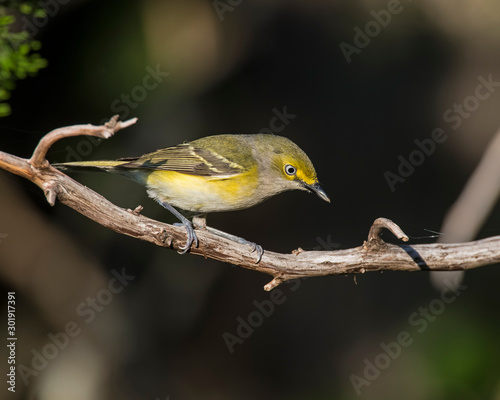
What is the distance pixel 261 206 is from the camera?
7.54 meters

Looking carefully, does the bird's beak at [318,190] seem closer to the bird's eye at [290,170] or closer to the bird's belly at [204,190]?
the bird's eye at [290,170]

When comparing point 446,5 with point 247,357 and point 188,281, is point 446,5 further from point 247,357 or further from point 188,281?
point 247,357

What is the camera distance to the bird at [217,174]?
4465 millimetres

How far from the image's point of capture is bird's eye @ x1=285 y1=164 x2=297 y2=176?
4.64 meters

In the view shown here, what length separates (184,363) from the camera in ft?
22.9

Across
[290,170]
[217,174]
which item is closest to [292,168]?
[290,170]

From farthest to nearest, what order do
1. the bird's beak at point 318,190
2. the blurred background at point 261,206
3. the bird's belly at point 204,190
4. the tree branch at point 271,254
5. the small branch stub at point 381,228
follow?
1. the blurred background at point 261,206
2. the bird's beak at point 318,190
3. the bird's belly at point 204,190
4. the tree branch at point 271,254
5. the small branch stub at point 381,228

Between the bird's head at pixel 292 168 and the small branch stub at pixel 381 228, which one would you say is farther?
the bird's head at pixel 292 168

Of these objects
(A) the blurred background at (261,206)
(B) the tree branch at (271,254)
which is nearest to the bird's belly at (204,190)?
(B) the tree branch at (271,254)

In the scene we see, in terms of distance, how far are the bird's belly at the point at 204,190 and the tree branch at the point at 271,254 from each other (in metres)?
0.63

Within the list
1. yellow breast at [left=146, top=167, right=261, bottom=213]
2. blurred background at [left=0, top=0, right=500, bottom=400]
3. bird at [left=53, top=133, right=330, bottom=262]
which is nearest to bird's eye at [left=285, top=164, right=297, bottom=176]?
bird at [left=53, top=133, right=330, bottom=262]

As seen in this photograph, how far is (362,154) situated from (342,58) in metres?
1.46

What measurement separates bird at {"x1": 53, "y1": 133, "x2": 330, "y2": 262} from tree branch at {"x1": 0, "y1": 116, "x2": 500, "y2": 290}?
67 centimetres

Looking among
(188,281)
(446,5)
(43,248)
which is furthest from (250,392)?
(446,5)
